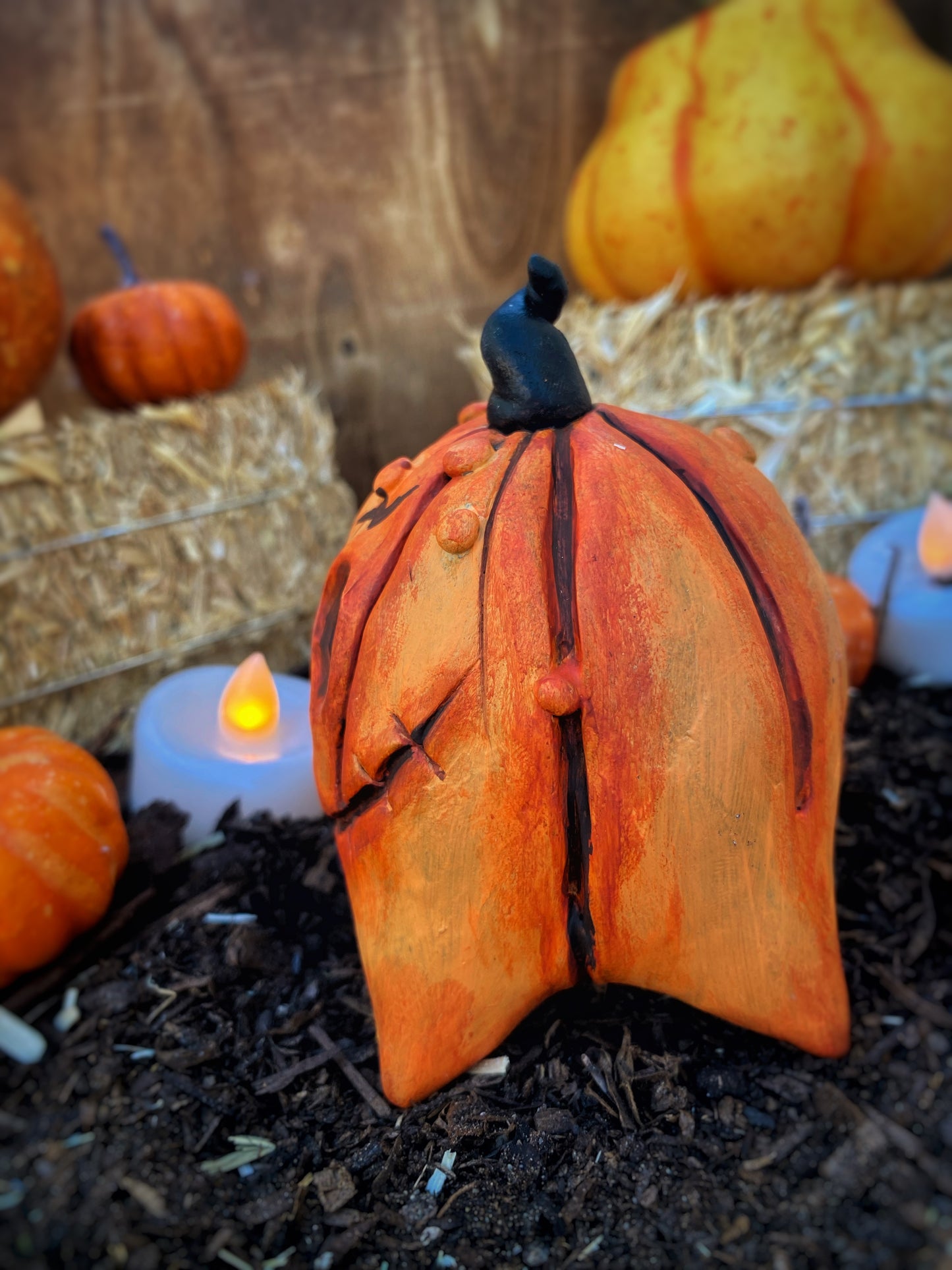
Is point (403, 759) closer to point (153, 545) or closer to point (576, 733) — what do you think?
point (576, 733)

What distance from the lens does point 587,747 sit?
0.88m

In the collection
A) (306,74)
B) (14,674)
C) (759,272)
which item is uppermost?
(306,74)

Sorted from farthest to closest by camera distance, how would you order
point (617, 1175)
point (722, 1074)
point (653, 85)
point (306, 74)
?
point (306, 74) → point (653, 85) → point (722, 1074) → point (617, 1175)

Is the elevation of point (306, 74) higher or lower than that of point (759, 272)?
higher

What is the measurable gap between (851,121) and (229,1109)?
2239mm

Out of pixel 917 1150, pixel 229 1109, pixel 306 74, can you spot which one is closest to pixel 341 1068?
pixel 229 1109

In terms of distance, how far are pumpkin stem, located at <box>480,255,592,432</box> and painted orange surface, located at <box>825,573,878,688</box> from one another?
3.23 feet

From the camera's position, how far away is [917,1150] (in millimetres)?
618

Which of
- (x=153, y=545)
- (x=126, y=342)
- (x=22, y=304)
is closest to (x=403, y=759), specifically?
(x=153, y=545)

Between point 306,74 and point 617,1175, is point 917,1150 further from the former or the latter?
point 306,74

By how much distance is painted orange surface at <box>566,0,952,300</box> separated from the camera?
2039mm

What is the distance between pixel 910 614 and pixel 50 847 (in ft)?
5.14

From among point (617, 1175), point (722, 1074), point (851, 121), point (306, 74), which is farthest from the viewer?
point (306, 74)

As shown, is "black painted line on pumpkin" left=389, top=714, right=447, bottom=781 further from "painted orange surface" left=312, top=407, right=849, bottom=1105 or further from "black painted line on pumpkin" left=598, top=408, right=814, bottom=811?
"black painted line on pumpkin" left=598, top=408, right=814, bottom=811
